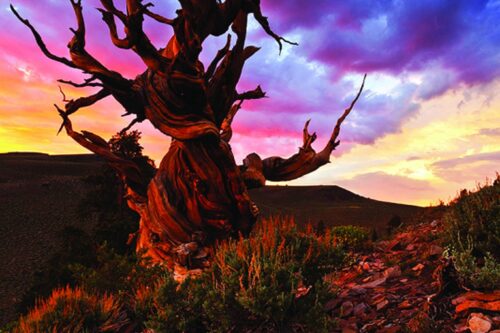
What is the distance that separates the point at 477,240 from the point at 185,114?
6411 millimetres

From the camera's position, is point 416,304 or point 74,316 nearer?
point 416,304

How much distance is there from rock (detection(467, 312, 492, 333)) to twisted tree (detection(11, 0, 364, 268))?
627cm

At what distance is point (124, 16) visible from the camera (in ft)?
31.3

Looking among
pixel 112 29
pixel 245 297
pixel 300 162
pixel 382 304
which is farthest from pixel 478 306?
pixel 112 29

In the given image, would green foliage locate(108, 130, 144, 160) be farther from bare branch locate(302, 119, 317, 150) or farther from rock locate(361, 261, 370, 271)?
rock locate(361, 261, 370, 271)

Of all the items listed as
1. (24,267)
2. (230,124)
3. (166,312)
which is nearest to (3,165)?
(24,267)

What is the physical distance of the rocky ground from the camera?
459 cm

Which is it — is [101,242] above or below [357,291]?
below

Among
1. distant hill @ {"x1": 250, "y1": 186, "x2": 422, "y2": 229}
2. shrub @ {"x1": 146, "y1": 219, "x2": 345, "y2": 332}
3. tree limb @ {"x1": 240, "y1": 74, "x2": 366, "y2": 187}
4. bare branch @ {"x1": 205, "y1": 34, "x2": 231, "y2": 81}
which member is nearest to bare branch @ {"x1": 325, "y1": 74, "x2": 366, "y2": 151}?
tree limb @ {"x1": 240, "y1": 74, "x2": 366, "y2": 187}

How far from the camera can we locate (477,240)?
615cm

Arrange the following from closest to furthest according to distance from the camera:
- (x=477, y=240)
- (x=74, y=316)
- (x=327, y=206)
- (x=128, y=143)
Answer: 1. (x=74, y=316)
2. (x=477, y=240)
3. (x=128, y=143)
4. (x=327, y=206)

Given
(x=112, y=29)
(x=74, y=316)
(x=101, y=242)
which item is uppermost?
(x=112, y=29)

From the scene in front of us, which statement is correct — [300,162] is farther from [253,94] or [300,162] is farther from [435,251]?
[435,251]

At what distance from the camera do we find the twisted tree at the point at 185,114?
9344 millimetres
